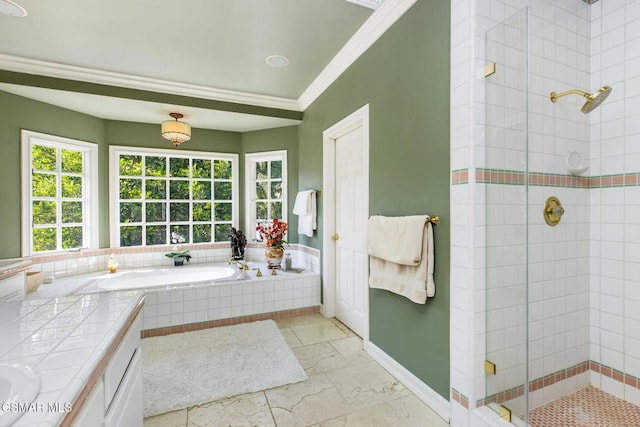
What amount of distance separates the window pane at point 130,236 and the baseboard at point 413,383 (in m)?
3.40

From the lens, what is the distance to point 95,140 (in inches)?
148

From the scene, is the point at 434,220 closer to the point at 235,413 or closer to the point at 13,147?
the point at 235,413

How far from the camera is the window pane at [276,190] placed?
4340mm

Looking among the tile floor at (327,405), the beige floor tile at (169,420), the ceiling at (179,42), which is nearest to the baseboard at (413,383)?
the tile floor at (327,405)

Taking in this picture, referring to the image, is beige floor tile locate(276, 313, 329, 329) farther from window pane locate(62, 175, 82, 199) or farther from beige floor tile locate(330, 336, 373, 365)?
window pane locate(62, 175, 82, 199)

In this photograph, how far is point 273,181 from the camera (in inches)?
172

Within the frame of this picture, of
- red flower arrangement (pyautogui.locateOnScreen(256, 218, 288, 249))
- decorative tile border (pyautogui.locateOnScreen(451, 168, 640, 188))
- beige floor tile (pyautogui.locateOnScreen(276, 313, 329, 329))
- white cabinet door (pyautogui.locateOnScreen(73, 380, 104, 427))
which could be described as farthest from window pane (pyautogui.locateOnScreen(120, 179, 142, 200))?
decorative tile border (pyautogui.locateOnScreen(451, 168, 640, 188))

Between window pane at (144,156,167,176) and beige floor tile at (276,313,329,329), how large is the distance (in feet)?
8.88

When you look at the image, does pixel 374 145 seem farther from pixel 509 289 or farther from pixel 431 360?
pixel 431 360

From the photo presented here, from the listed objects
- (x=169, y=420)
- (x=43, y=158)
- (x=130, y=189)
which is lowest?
(x=169, y=420)

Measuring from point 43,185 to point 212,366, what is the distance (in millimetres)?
2917

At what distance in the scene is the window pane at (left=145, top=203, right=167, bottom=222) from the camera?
163 inches

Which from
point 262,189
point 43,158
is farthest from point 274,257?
point 43,158

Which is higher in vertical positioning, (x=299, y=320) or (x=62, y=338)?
(x=62, y=338)
